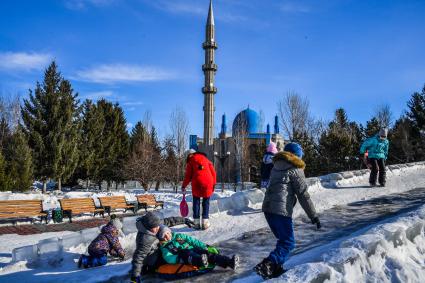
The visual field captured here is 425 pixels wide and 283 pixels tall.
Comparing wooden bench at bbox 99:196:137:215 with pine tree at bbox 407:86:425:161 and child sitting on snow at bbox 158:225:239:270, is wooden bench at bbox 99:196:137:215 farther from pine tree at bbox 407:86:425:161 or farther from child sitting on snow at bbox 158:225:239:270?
pine tree at bbox 407:86:425:161

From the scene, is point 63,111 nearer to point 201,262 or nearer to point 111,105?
point 111,105

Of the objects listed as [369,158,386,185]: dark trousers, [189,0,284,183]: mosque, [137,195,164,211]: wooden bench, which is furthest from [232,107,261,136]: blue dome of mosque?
[369,158,386,185]: dark trousers

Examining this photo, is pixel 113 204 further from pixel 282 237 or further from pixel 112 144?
pixel 112 144

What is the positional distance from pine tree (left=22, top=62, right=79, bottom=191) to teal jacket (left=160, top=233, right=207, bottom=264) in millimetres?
24392

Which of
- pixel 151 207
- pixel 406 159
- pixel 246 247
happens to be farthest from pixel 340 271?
pixel 406 159

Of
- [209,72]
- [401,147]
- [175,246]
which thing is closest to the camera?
[175,246]

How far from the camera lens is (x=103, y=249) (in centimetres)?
607

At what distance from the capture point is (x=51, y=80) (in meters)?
28.1

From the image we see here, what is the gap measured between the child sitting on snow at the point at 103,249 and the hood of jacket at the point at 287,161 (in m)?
3.23

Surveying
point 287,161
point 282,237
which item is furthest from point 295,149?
point 282,237

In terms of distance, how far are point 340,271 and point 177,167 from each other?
3236cm

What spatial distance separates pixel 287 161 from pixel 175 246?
186cm

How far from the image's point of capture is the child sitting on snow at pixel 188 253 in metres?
4.80

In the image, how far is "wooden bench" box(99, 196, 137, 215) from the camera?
1523 centimetres
